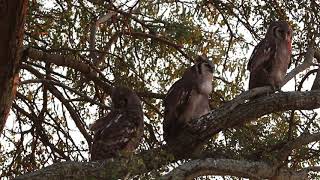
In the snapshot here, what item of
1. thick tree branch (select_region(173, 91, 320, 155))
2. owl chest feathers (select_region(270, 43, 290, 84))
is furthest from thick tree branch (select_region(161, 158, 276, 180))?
owl chest feathers (select_region(270, 43, 290, 84))

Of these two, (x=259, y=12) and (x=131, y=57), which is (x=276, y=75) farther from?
(x=131, y=57)

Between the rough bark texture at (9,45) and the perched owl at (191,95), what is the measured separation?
1350mm

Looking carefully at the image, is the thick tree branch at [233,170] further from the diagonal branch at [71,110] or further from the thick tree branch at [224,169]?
the diagonal branch at [71,110]

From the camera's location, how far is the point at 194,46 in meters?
6.21

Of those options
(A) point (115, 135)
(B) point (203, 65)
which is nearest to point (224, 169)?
(A) point (115, 135)

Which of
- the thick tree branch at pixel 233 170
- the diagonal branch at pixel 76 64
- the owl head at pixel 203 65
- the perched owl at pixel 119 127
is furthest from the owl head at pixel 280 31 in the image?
the thick tree branch at pixel 233 170

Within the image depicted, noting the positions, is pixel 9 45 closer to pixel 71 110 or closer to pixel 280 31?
pixel 71 110

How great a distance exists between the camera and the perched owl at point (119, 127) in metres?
4.71

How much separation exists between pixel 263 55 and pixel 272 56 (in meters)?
0.08

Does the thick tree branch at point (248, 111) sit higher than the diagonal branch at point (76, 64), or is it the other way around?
the diagonal branch at point (76, 64)

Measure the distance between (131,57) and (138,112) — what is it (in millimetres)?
846

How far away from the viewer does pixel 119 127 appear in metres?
4.87

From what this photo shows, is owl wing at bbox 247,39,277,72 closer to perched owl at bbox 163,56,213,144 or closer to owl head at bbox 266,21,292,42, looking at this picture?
owl head at bbox 266,21,292,42

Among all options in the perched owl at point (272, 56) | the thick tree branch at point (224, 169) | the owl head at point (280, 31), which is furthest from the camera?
the perched owl at point (272, 56)
